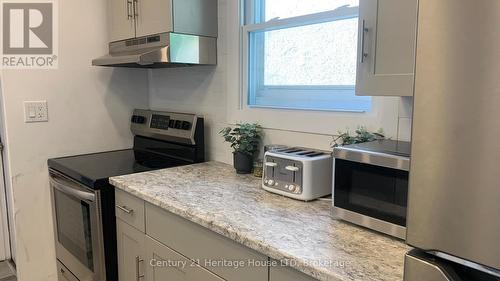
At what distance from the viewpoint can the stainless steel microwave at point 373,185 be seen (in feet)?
3.76

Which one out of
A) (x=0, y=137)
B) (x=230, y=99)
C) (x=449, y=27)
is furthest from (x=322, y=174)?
(x=0, y=137)

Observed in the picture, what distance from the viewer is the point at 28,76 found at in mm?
2250

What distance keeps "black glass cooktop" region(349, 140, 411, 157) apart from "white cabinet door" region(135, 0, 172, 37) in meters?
1.22

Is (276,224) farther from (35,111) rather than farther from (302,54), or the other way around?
(35,111)

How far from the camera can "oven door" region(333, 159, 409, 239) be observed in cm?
115

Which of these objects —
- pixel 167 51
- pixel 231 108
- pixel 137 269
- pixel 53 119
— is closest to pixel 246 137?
pixel 231 108

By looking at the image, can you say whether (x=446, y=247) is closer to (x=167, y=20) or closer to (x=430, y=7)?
(x=430, y=7)

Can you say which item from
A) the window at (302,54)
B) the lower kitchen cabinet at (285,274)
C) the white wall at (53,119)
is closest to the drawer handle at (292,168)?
the window at (302,54)

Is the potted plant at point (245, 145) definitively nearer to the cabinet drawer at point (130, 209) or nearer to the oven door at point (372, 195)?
the cabinet drawer at point (130, 209)

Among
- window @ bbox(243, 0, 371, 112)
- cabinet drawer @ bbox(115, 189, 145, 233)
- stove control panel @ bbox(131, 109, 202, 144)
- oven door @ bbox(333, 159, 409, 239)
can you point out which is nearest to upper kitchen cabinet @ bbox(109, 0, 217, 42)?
window @ bbox(243, 0, 371, 112)

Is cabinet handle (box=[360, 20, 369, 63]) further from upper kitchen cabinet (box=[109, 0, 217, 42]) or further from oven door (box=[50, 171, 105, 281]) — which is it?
oven door (box=[50, 171, 105, 281])

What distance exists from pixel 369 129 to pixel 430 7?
0.97m

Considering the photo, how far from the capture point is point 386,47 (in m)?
1.20

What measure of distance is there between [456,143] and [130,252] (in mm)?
1589
